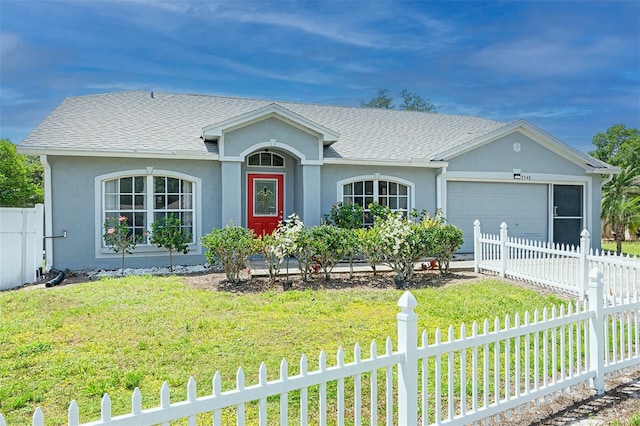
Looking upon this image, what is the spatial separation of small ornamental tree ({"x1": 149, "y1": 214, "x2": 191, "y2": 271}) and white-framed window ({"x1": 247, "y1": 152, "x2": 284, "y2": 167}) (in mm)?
2867

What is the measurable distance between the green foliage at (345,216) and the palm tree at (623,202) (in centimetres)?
1095

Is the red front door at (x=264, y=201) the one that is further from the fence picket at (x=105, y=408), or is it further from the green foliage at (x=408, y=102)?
the green foliage at (x=408, y=102)

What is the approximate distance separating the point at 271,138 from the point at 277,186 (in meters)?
1.61

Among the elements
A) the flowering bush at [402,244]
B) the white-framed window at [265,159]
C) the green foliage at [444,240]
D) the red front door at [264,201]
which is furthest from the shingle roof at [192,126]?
the flowering bush at [402,244]

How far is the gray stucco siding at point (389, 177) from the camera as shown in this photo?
45.5 ft

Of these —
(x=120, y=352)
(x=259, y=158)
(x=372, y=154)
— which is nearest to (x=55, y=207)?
(x=259, y=158)

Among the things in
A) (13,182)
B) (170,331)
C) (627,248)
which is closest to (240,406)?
(170,331)

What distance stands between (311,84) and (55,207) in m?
21.8

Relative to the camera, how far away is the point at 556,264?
9.58 meters

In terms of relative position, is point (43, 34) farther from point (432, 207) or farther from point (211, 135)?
point (432, 207)

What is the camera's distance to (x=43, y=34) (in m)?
19.7

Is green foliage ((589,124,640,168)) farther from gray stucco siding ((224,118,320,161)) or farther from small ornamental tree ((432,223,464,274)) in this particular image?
gray stucco siding ((224,118,320,161))

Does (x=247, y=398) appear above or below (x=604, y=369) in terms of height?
above

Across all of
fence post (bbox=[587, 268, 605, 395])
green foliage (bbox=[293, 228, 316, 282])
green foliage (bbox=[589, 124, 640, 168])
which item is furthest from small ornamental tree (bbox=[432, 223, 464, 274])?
green foliage (bbox=[589, 124, 640, 168])
